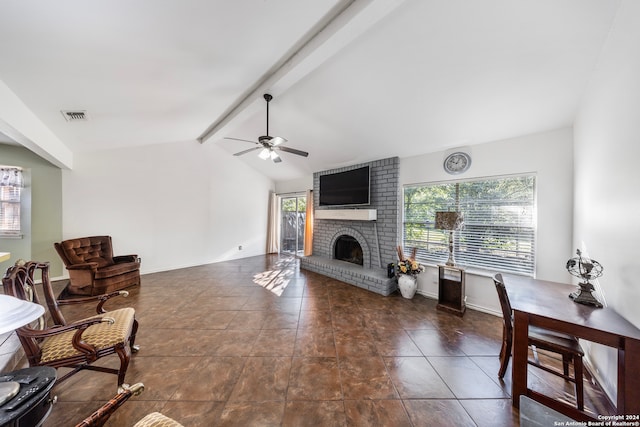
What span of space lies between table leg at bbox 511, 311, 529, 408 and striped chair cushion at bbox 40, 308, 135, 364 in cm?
287

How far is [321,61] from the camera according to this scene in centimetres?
217

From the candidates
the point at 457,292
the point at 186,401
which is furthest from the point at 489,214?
the point at 186,401

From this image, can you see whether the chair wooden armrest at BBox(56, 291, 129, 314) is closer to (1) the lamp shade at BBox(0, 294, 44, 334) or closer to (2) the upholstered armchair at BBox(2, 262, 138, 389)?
(2) the upholstered armchair at BBox(2, 262, 138, 389)

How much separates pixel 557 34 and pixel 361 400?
313 cm

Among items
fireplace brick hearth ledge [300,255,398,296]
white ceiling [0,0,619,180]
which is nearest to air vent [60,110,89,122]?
white ceiling [0,0,619,180]

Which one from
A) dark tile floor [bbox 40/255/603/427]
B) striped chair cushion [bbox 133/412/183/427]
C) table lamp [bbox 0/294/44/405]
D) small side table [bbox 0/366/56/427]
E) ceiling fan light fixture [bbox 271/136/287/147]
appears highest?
ceiling fan light fixture [bbox 271/136/287/147]

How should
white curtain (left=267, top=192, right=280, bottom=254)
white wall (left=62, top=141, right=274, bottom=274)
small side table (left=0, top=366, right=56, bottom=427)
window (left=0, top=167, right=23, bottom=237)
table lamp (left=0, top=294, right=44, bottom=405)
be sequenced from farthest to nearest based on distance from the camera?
white curtain (left=267, top=192, right=280, bottom=254) → white wall (left=62, top=141, right=274, bottom=274) → window (left=0, top=167, right=23, bottom=237) → small side table (left=0, top=366, right=56, bottom=427) → table lamp (left=0, top=294, right=44, bottom=405)

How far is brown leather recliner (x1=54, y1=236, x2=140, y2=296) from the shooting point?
131 inches

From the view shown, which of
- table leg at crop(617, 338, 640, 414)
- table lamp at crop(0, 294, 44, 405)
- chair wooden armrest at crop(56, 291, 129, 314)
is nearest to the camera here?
table lamp at crop(0, 294, 44, 405)

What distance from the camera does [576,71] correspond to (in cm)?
188

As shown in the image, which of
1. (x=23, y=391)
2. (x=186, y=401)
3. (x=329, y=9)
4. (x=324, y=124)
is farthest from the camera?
(x=324, y=124)

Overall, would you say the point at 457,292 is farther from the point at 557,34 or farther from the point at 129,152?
the point at 129,152

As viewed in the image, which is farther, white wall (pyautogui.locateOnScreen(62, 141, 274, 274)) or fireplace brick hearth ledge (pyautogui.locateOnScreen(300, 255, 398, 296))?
white wall (pyautogui.locateOnScreen(62, 141, 274, 274))

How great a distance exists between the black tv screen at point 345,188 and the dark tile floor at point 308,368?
1.98 m
